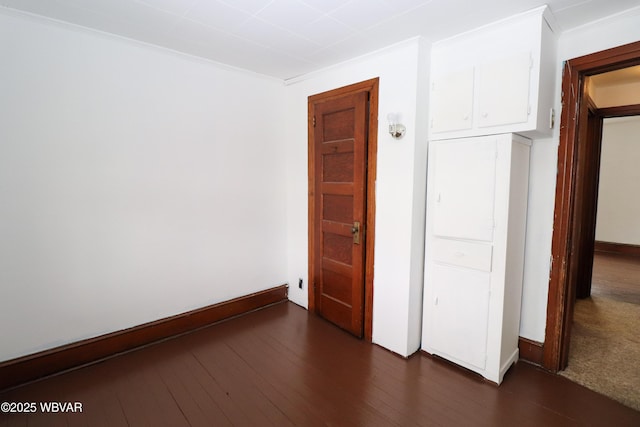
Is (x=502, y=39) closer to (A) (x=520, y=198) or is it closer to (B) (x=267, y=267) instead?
(A) (x=520, y=198)

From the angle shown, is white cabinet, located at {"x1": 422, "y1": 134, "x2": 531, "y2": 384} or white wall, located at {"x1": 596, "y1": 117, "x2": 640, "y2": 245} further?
white wall, located at {"x1": 596, "y1": 117, "x2": 640, "y2": 245}

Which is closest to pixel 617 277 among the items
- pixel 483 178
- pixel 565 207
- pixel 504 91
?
pixel 565 207

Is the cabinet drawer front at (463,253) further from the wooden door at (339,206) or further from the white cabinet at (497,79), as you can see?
the white cabinet at (497,79)

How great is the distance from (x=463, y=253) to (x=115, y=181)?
270 centimetres

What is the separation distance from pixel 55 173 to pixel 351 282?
2.44 metres

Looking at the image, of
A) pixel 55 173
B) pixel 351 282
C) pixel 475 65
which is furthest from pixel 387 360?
pixel 55 173

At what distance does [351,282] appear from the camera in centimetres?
284

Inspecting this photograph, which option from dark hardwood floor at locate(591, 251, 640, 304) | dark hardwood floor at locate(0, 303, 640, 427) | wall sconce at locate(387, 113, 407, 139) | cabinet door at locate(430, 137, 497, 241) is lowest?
dark hardwood floor at locate(0, 303, 640, 427)

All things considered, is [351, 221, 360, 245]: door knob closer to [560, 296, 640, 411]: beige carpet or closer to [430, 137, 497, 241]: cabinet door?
[430, 137, 497, 241]: cabinet door

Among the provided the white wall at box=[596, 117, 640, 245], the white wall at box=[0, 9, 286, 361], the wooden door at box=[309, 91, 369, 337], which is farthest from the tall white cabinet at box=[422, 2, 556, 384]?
the white wall at box=[596, 117, 640, 245]

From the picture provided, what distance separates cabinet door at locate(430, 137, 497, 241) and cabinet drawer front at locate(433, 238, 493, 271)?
0.06 metres

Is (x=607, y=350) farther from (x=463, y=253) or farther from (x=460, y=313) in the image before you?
(x=463, y=253)

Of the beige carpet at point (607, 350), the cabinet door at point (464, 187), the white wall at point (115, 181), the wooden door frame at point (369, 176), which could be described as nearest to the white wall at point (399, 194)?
the wooden door frame at point (369, 176)

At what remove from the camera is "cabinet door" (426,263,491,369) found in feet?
7.18
